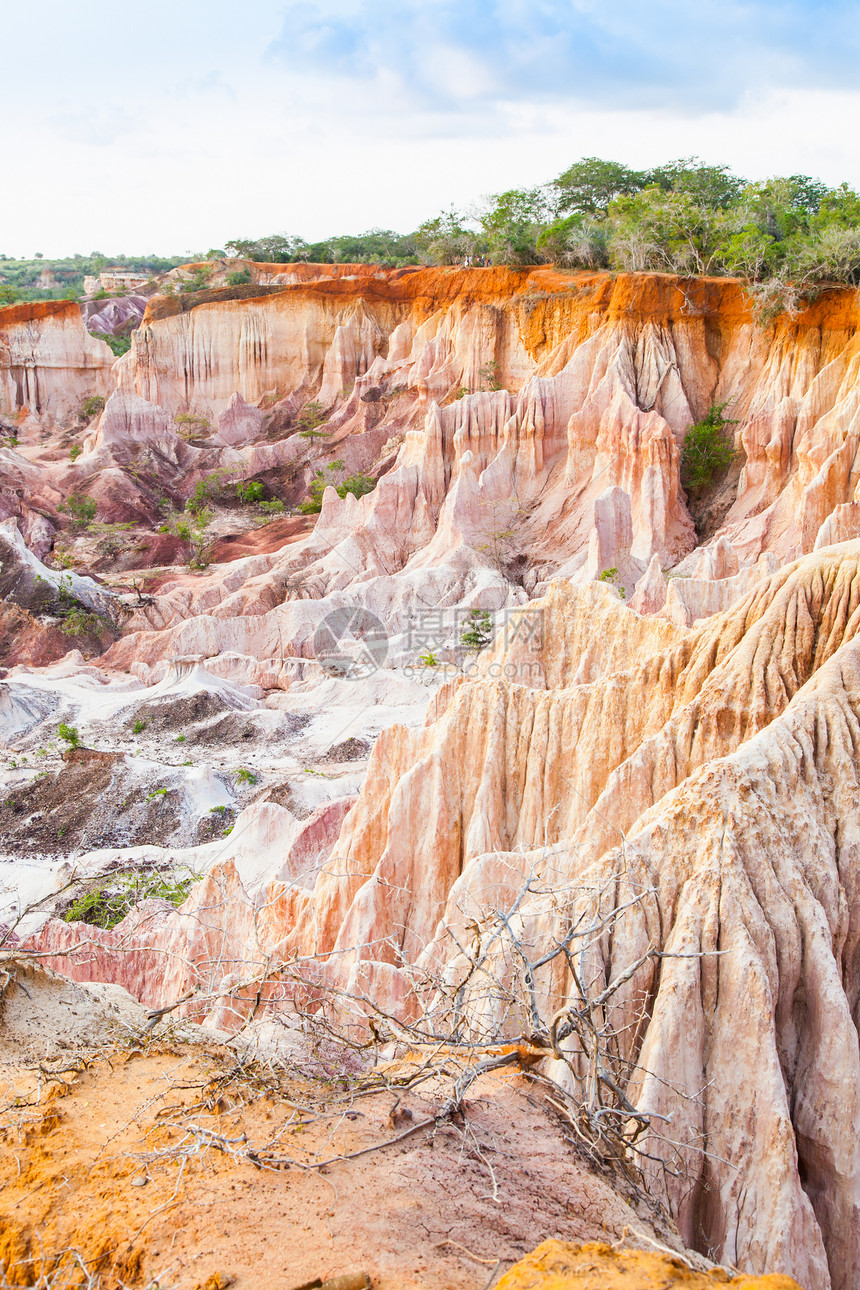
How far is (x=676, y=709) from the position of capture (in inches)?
331

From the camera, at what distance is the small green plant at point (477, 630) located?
844 inches

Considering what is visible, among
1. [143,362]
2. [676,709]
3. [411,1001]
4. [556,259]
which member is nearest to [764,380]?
[556,259]

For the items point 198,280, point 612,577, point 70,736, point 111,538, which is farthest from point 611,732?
point 198,280

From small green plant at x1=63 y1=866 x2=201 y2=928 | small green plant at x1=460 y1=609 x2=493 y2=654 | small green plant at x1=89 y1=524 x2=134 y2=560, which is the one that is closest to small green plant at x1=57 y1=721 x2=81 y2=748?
small green plant at x1=63 y1=866 x2=201 y2=928

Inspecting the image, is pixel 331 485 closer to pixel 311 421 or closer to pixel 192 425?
pixel 311 421

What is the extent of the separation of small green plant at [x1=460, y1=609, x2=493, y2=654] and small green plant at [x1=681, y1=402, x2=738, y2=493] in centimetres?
799

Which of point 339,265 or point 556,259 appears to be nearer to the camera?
point 556,259

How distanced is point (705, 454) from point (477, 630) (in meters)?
9.18

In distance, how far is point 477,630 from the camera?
2181 cm

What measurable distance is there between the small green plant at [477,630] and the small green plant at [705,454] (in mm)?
7990

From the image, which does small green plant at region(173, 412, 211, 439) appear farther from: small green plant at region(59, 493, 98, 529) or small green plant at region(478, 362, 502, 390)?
small green plant at region(478, 362, 502, 390)

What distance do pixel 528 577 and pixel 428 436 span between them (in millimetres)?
6612

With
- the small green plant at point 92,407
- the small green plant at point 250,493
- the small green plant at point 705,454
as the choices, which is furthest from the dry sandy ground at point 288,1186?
the small green plant at point 92,407

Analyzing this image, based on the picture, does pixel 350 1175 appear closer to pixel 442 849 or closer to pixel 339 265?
pixel 442 849
